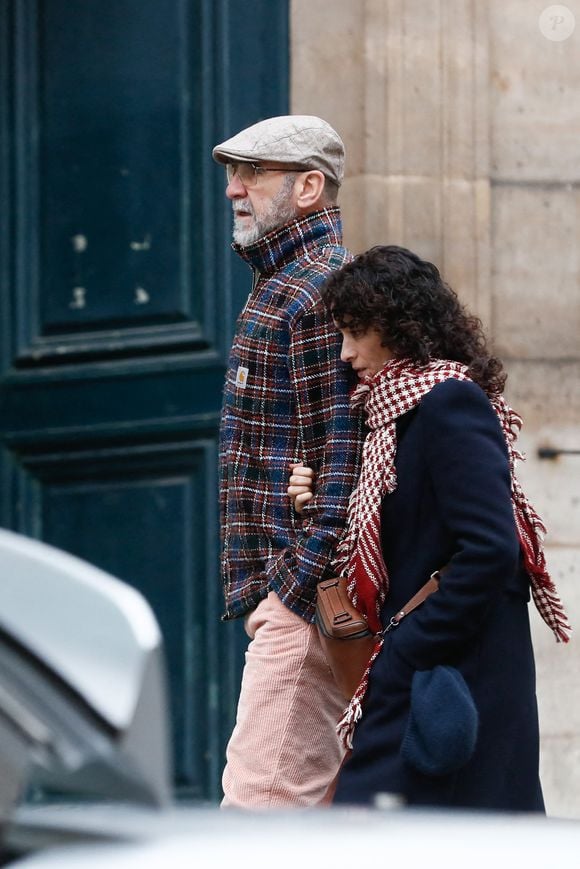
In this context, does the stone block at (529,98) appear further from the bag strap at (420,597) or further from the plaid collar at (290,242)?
the bag strap at (420,597)

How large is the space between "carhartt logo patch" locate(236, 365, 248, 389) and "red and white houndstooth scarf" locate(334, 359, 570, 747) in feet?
1.32

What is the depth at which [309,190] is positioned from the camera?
4.58 metres

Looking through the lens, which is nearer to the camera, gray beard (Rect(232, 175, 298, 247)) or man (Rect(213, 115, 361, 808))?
man (Rect(213, 115, 361, 808))

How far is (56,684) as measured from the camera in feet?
5.60

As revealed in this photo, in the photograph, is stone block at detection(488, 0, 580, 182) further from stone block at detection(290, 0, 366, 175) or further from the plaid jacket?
the plaid jacket

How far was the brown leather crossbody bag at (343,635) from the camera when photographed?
4.07 meters

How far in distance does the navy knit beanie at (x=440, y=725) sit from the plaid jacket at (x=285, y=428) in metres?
0.51

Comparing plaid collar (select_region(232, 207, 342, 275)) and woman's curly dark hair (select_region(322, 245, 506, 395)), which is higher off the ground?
plaid collar (select_region(232, 207, 342, 275))

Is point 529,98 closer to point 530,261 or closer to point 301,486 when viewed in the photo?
point 530,261

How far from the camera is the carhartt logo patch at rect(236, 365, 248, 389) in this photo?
4418mm

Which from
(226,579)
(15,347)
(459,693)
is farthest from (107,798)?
(15,347)

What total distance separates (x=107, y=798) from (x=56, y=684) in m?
Answer: 0.11

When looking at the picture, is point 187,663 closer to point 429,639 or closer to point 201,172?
point 201,172

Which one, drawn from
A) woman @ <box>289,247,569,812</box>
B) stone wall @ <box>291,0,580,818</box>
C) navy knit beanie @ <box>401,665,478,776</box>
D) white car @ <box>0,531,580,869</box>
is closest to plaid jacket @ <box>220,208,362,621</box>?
woman @ <box>289,247,569,812</box>
